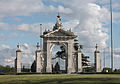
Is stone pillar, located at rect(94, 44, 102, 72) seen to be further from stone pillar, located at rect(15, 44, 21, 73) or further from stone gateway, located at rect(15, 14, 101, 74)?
stone pillar, located at rect(15, 44, 21, 73)

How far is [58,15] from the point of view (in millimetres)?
68812

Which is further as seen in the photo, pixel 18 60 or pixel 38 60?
pixel 38 60

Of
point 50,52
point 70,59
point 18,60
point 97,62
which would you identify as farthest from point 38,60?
point 97,62

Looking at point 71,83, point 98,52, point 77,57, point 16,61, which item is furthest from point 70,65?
point 71,83

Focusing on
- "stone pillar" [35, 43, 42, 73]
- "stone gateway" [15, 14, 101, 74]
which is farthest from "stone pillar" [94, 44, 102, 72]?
"stone pillar" [35, 43, 42, 73]

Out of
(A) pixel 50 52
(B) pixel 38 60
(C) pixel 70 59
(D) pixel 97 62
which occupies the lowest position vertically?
(D) pixel 97 62

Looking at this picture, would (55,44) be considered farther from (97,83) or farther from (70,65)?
(97,83)

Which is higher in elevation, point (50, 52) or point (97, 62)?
point (50, 52)

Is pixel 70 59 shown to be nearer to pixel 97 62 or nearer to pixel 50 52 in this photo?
pixel 50 52

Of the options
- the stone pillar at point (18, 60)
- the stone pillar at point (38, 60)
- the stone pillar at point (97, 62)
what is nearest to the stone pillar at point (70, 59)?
the stone pillar at point (97, 62)

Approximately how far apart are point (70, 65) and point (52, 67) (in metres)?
5.56

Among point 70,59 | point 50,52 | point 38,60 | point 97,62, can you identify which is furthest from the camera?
point 50,52

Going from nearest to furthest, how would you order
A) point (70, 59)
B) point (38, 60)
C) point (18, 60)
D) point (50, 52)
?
point (18, 60) < point (38, 60) < point (70, 59) < point (50, 52)

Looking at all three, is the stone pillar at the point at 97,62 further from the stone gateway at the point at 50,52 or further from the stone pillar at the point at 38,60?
the stone pillar at the point at 38,60
